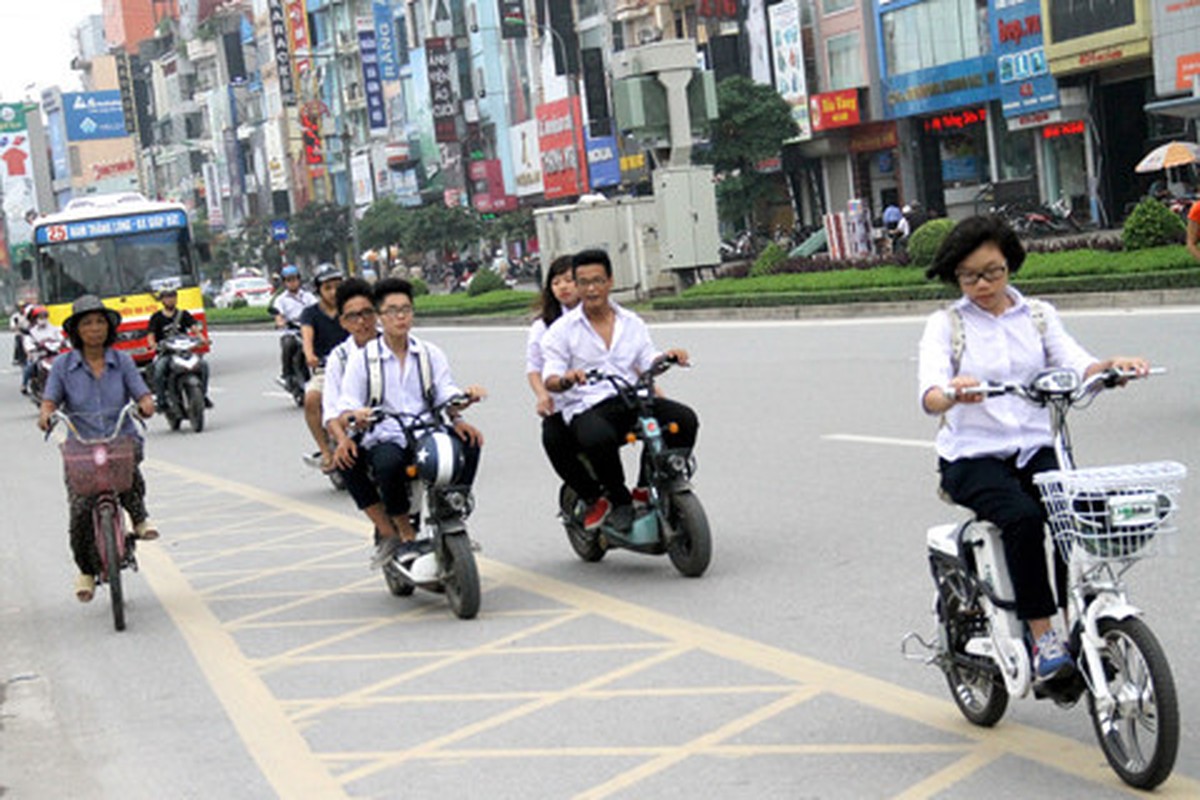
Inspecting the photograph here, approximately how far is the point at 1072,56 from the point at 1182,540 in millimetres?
36130

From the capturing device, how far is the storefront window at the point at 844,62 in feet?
179

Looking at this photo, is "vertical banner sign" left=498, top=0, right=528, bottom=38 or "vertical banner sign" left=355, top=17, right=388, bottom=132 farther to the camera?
"vertical banner sign" left=355, top=17, right=388, bottom=132

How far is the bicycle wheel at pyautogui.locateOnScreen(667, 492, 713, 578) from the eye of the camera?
356 inches

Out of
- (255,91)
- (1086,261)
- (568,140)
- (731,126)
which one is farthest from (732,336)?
(255,91)

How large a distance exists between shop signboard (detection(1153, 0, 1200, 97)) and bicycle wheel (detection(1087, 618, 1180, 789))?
3577cm

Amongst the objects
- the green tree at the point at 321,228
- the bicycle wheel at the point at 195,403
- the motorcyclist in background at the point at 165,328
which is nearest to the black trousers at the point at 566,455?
the bicycle wheel at the point at 195,403

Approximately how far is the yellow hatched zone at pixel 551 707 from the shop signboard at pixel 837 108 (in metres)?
44.9

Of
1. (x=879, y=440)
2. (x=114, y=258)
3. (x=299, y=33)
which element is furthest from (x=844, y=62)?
(x=299, y=33)

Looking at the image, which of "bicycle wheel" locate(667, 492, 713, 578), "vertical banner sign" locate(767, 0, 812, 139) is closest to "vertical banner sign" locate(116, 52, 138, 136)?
"vertical banner sign" locate(767, 0, 812, 139)

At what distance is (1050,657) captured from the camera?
533 centimetres

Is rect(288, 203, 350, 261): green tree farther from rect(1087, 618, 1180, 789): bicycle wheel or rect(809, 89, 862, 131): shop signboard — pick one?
rect(1087, 618, 1180, 789): bicycle wheel

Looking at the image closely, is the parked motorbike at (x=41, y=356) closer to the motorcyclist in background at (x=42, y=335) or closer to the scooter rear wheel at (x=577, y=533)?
the motorcyclist in background at (x=42, y=335)

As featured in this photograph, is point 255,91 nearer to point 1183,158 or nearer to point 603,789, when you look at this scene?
point 1183,158

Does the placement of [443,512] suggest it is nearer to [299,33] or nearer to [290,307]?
[290,307]
